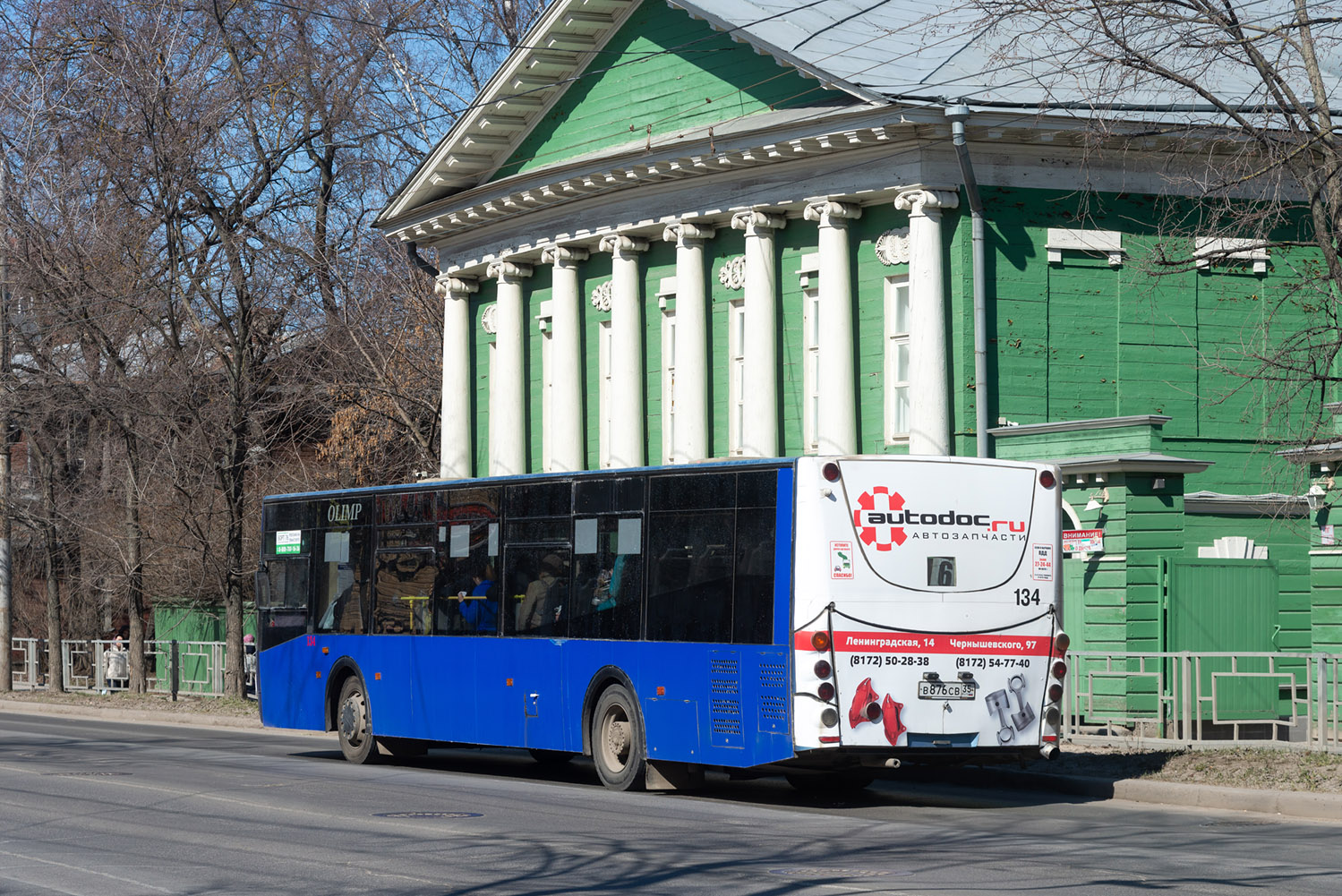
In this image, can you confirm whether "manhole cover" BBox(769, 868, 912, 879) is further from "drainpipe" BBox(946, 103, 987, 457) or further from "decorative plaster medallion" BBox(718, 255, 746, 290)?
"decorative plaster medallion" BBox(718, 255, 746, 290)

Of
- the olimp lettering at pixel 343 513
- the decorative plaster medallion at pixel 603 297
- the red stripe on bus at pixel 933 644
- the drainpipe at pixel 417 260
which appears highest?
the drainpipe at pixel 417 260

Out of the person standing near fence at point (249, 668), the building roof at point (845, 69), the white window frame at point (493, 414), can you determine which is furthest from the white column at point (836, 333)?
the person standing near fence at point (249, 668)

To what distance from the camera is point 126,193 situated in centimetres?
3403

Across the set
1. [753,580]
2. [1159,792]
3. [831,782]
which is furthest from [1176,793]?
[753,580]

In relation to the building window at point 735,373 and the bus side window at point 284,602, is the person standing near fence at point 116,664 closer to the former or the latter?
the building window at point 735,373

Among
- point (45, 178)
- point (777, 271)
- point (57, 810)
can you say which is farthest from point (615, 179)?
point (57, 810)

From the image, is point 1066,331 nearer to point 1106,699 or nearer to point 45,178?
point 1106,699

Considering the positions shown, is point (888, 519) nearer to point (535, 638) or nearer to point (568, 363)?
point (535, 638)

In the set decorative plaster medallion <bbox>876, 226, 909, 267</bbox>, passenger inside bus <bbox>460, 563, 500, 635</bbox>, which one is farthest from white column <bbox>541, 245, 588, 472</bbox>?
passenger inside bus <bbox>460, 563, 500, 635</bbox>

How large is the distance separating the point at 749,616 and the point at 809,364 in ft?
46.1

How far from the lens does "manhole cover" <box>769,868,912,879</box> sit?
1091 cm

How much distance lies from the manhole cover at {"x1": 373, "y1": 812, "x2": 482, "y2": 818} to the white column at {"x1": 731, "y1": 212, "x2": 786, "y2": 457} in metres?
15.4

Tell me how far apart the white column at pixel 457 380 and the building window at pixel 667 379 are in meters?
5.80

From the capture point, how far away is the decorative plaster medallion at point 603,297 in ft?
109
